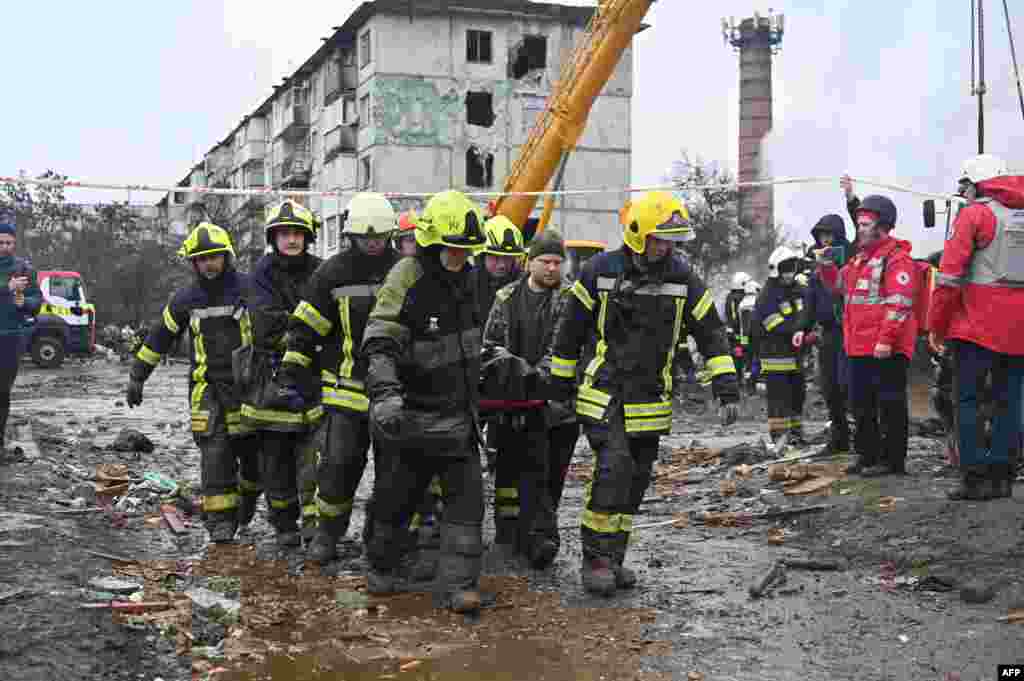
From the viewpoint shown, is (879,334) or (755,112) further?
(755,112)

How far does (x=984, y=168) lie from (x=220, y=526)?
208 inches

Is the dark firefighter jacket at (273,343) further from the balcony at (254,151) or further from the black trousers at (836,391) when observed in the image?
the balcony at (254,151)

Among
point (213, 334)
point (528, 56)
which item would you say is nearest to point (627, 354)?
point (213, 334)

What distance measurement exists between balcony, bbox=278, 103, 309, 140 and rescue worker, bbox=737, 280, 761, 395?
37.4 meters

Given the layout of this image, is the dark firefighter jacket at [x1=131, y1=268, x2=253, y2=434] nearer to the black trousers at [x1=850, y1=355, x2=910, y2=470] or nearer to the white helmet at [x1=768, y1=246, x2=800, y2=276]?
the black trousers at [x1=850, y1=355, x2=910, y2=470]

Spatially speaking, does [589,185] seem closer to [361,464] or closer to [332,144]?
[332,144]

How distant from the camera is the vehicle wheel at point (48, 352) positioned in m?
30.5

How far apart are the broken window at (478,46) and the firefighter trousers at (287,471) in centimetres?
4117

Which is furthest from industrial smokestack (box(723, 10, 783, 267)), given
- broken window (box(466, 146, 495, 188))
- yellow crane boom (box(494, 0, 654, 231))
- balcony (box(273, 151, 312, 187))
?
yellow crane boom (box(494, 0, 654, 231))

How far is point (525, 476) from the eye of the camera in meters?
7.16

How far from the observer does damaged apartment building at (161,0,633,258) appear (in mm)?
46000

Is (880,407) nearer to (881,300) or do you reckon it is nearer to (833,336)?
(881,300)

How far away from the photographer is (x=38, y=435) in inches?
510

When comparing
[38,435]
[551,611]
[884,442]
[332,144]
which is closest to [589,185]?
[332,144]
